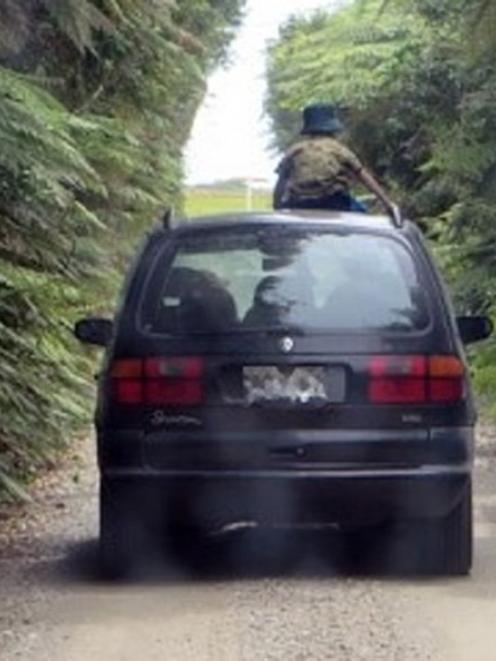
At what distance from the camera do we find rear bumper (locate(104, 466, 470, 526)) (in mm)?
10242

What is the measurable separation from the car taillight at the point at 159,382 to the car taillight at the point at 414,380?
0.86m

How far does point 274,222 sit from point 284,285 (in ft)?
1.57

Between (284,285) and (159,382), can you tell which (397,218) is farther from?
(159,382)

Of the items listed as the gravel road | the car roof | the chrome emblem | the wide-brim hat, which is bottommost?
the gravel road

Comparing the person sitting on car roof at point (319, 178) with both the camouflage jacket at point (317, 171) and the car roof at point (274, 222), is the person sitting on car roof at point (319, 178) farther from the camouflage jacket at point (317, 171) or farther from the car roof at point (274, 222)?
Result: the car roof at point (274, 222)

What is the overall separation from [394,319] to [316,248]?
65cm

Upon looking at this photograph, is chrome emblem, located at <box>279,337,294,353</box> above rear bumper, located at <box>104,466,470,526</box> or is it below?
above

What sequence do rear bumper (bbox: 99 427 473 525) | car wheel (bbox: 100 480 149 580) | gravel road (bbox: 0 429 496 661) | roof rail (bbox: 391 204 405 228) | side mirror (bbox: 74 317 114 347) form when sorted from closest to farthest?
gravel road (bbox: 0 429 496 661) < rear bumper (bbox: 99 427 473 525) < car wheel (bbox: 100 480 149 580) < roof rail (bbox: 391 204 405 228) < side mirror (bbox: 74 317 114 347)

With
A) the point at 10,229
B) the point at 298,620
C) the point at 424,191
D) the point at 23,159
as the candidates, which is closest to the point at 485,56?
the point at 10,229

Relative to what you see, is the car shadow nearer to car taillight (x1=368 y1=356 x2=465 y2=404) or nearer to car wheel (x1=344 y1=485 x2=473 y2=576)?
car wheel (x1=344 y1=485 x2=473 y2=576)

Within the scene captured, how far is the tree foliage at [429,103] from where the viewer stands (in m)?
19.0

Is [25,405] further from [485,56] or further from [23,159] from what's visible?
[485,56]

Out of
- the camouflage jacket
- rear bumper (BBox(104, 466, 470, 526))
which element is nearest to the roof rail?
rear bumper (BBox(104, 466, 470, 526))

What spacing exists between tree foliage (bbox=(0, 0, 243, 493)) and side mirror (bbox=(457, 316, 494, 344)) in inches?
96.1
